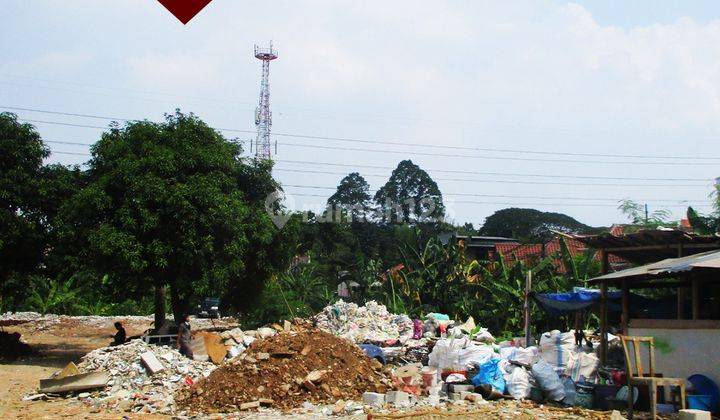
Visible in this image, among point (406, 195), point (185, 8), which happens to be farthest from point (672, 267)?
point (406, 195)

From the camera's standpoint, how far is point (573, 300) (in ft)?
53.3

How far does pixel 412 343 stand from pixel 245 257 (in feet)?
19.5

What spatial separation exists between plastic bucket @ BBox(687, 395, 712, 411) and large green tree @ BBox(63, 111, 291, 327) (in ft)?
39.4

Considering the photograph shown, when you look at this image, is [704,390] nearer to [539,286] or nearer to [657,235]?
[657,235]

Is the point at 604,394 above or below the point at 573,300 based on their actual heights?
below

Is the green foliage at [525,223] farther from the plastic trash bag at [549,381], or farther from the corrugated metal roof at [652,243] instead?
the plastic trash bag at [549,381]

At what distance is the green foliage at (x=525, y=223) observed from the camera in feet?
201

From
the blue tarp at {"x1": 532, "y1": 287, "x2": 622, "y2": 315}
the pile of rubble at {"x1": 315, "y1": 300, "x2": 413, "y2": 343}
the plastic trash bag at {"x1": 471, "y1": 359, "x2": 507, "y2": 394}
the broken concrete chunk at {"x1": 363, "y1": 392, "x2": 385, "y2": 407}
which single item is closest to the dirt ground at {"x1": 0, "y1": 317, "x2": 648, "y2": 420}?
the plastic trash bag at {"x1": 471, "y1": 359, "x2": 507, "y2": 394}

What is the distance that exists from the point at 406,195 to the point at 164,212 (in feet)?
115

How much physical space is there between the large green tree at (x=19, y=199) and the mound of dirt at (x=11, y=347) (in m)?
1.90

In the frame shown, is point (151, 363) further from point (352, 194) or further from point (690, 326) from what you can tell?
point (352, 194)

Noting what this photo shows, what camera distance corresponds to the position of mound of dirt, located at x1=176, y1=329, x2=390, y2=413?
42.5 feet

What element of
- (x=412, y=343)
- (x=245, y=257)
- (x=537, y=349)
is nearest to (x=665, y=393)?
(x=537, y=349)

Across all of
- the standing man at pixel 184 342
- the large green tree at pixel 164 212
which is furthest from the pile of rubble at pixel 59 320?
the standing man at pixel 184 342
